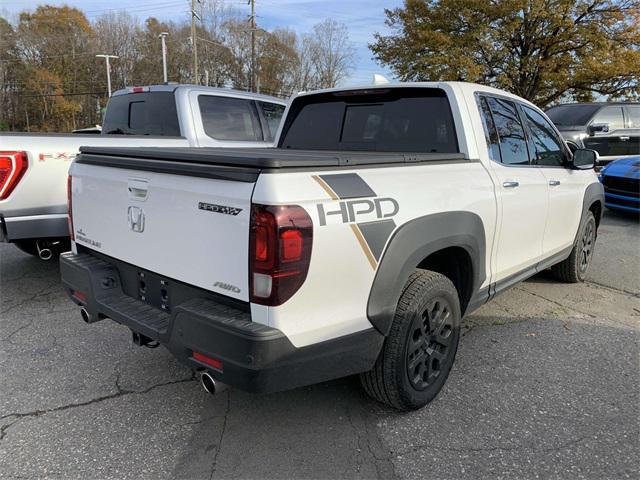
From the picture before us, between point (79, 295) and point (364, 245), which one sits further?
point (79, 295)

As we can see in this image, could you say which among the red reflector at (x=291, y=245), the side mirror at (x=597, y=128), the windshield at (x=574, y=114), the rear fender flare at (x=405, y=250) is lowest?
the rear fender flare at (x=405, y=250)

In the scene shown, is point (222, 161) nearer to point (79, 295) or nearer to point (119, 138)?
point (79, 295)

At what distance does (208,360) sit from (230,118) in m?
4.72

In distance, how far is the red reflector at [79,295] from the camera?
9.43ft

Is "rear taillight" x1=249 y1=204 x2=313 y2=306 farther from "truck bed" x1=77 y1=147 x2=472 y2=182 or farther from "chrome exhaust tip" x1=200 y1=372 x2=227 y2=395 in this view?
"chrome exhaust tip" x1=200 y1=372 x2=227 y2=395

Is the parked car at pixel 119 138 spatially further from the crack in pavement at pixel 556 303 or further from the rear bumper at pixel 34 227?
the crack in pavement at pixel 556 303

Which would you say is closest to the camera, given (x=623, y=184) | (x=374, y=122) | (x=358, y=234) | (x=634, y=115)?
(x=358, y=234)

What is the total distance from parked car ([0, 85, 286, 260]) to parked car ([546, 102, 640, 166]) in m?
6.84

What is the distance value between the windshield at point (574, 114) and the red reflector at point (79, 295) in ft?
34.5

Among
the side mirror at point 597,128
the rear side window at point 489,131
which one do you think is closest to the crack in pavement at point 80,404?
the rear side window at point 489,131

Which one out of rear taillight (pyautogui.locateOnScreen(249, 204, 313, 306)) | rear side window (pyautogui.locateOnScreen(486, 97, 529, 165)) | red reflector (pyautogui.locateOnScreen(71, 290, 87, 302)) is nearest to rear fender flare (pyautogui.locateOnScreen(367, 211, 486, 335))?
rear taillight (pyautogui.locateOnScreen(249, 204, 313, 306))

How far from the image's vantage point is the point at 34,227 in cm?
425

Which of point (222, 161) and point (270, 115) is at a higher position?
point (270, 115)

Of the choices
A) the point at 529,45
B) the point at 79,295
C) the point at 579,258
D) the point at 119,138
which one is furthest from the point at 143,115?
the point at 529,45
